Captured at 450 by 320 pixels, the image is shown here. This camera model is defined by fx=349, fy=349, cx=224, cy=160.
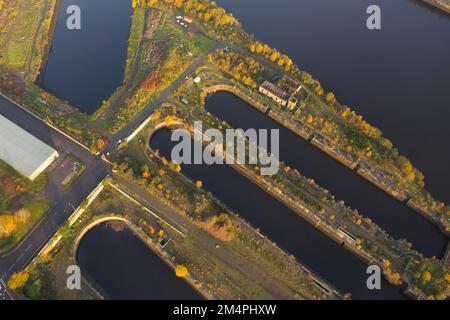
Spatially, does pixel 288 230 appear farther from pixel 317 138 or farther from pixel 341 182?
pixel 317 138

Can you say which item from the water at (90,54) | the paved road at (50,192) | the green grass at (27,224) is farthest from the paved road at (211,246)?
the water at (90,54)

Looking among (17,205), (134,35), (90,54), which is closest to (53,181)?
(17,205)

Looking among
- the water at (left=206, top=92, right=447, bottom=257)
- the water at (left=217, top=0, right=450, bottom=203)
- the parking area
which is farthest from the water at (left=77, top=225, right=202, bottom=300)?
the water at (left=217, top=0, right=450, bottom=203)

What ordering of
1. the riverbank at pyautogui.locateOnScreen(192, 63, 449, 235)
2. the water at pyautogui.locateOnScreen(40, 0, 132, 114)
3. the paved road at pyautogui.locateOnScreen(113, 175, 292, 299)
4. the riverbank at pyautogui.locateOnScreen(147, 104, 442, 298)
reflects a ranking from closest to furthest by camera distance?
the paved road at pyautogui.locateOnScreen(113, 175, 292, 299)
the riverbank at pyautogui.locateOnScreen(147, 104, 442, 298)
the riverbank at pyautogui.locateOnScreen(192, 63, 449, 235)
the water at pyautogui.locateOnScreen(40, 0, 132, 114)

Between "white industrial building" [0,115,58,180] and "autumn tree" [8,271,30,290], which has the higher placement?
"white industrial building" [0,115,58,180]

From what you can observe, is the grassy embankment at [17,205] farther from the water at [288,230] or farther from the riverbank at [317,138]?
the riverbank at [317,138]

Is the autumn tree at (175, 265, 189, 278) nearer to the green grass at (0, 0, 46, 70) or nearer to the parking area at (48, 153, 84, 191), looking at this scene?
the parking area at (48, 153, 84, 191)
